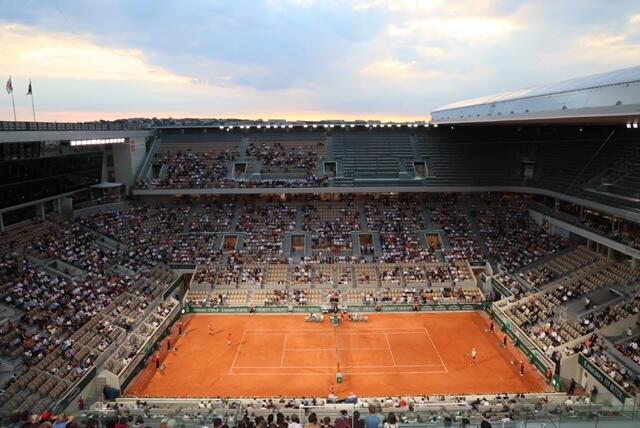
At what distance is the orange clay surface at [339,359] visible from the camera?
80.6 feet

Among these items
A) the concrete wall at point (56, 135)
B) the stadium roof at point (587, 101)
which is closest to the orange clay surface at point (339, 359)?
the stadium roof at point (587, 101)

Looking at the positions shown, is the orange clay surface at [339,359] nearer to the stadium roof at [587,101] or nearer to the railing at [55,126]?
the stadium roof at [587,101]

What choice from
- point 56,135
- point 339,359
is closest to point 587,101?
point 339,359

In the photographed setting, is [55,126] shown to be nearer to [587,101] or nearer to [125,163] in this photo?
[125,163]

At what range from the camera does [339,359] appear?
27875 mm

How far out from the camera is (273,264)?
40.0 m

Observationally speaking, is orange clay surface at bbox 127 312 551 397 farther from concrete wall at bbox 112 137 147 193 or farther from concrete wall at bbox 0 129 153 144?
concrete wall at bbox 112 137 147 193

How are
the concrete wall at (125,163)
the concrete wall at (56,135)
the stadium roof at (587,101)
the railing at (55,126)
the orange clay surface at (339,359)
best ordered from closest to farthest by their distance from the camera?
the stadium roof at (587,101) < the orange clay surface at (339,359) < the concrete wall at (56,135) < the railing at (55,126) < the concrete wall at (125,163)

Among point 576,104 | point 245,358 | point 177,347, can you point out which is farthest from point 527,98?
point 177,347

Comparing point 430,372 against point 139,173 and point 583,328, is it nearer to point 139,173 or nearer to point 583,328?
point 583,328

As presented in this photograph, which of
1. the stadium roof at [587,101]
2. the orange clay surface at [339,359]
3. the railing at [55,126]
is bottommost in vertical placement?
the orange clay surface at [339,359]

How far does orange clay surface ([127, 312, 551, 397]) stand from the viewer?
24.6 metres

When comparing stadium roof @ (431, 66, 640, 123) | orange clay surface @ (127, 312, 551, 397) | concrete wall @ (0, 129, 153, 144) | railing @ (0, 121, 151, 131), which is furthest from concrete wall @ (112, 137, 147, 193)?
stadium roof @ (431, 66, 640, 123)

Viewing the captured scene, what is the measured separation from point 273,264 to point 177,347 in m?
12.2
